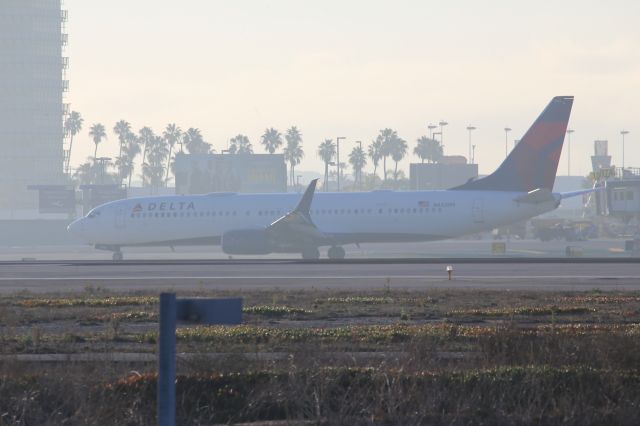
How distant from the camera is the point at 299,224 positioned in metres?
52.5

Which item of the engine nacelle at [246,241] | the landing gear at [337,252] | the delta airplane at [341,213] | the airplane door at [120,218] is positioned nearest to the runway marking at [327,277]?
the engine nacelle at [246,241]

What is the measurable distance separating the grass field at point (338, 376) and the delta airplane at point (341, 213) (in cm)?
3332

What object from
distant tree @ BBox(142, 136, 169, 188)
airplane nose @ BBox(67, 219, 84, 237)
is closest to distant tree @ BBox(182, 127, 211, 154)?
distant tree @ BBox(142, 136, 169, 188)

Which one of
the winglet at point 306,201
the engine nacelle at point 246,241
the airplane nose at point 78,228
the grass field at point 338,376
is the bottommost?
the grass field at point 338,376

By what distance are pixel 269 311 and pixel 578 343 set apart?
9546 millimetres

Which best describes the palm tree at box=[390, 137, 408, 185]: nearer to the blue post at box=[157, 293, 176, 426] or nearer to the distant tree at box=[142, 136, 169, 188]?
the distant tree at box=[142, 136, 169, 188]

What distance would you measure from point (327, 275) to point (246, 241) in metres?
15.8

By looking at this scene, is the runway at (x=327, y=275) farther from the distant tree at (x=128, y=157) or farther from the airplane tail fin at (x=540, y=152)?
the distant tree at (x=128, y=157)

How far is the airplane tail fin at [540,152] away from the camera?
51500mm

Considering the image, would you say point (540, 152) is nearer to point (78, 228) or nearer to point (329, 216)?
point (329, 216)

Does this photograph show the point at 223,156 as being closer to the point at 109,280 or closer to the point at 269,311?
the point at 109,280

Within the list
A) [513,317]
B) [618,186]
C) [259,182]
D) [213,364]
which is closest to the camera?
[213,364]

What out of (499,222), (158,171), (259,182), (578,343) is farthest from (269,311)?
(158,171)

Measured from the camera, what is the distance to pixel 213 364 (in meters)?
12.1
